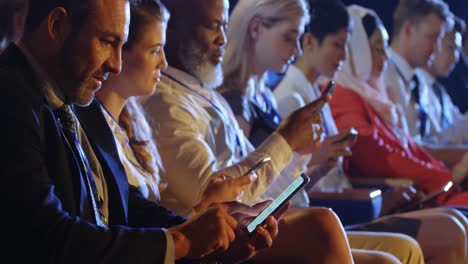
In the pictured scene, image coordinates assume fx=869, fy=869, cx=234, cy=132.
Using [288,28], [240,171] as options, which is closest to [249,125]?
[288,28]

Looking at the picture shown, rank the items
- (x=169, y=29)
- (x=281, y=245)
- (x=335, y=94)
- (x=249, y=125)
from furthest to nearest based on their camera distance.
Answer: (x=335, y=94) → (x=249, y=125) → (x=169, y=29) → (x=281, y=245)

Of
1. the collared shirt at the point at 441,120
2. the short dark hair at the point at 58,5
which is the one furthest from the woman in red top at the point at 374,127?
the short dark hair at the point at 58,5

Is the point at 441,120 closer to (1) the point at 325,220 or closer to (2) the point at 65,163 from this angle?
(1) the point at 325,220

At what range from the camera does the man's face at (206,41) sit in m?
2.82

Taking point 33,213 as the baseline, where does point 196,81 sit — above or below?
below

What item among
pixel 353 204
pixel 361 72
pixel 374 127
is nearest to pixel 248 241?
pixel 353 204

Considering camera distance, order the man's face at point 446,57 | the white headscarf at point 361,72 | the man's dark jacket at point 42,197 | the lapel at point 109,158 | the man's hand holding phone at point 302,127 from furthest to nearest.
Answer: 1. the man's face at point 446,57
2. the white headscarf at point 361,72
3. the man's hand holding phone at point 302,127
4. the lapel at point 109,158
5. the man's dark jacket at point 42,197

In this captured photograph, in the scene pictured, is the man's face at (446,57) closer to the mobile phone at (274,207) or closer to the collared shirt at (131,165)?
the collared shirt at (131,165)

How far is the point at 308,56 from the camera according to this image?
3863 mm

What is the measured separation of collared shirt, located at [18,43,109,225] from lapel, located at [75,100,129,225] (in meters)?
0.02

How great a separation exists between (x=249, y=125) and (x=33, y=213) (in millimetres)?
1731

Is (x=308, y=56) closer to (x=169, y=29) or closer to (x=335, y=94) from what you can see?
(x=335, y=94)

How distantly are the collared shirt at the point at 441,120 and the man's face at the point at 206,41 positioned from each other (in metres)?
2.79

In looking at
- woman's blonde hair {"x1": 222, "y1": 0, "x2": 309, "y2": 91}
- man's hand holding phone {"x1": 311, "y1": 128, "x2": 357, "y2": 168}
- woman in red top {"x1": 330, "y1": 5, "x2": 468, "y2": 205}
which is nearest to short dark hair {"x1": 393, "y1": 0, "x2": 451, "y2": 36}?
woman in red top {"x1": 330, "y1": 5, "x2": 468, "y2": 205}
